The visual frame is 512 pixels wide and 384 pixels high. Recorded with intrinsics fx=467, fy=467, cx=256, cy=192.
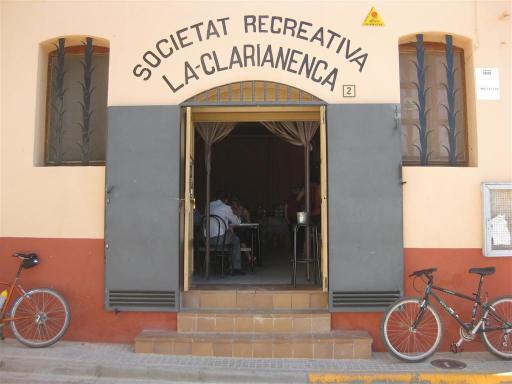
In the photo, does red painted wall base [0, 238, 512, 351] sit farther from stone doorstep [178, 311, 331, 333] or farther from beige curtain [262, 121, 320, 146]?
beige curtain [262, 121, 320, 146]

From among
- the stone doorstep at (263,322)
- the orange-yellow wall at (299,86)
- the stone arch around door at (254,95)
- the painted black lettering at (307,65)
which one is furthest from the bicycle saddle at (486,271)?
the painted black lettering at (307,65)

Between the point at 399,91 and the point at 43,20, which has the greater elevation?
the point at 43,20

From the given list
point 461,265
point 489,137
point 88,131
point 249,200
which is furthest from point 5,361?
point 249,200

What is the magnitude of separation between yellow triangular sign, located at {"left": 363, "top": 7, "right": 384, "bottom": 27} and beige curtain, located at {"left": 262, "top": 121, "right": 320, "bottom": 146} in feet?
5.10

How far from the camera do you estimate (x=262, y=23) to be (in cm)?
585

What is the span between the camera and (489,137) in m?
5.80

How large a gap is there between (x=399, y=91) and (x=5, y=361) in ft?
18.2

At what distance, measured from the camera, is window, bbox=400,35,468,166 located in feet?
20.0

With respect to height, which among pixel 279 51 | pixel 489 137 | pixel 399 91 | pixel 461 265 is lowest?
pixel 461 265

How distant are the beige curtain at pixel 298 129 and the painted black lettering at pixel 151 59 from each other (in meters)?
1.79

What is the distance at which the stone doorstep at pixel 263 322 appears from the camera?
5535mm

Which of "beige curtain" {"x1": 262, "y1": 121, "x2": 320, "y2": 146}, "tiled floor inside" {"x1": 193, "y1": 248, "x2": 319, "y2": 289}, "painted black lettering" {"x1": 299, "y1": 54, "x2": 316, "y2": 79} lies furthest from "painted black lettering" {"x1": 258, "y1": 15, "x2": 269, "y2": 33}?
"tiled floor inside" {"x1": 193, "y1": 248, "x2": 319, "y2": 289}

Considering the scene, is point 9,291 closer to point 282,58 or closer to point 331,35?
point 282,58

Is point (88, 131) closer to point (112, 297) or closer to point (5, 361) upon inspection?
point (112, 297)
